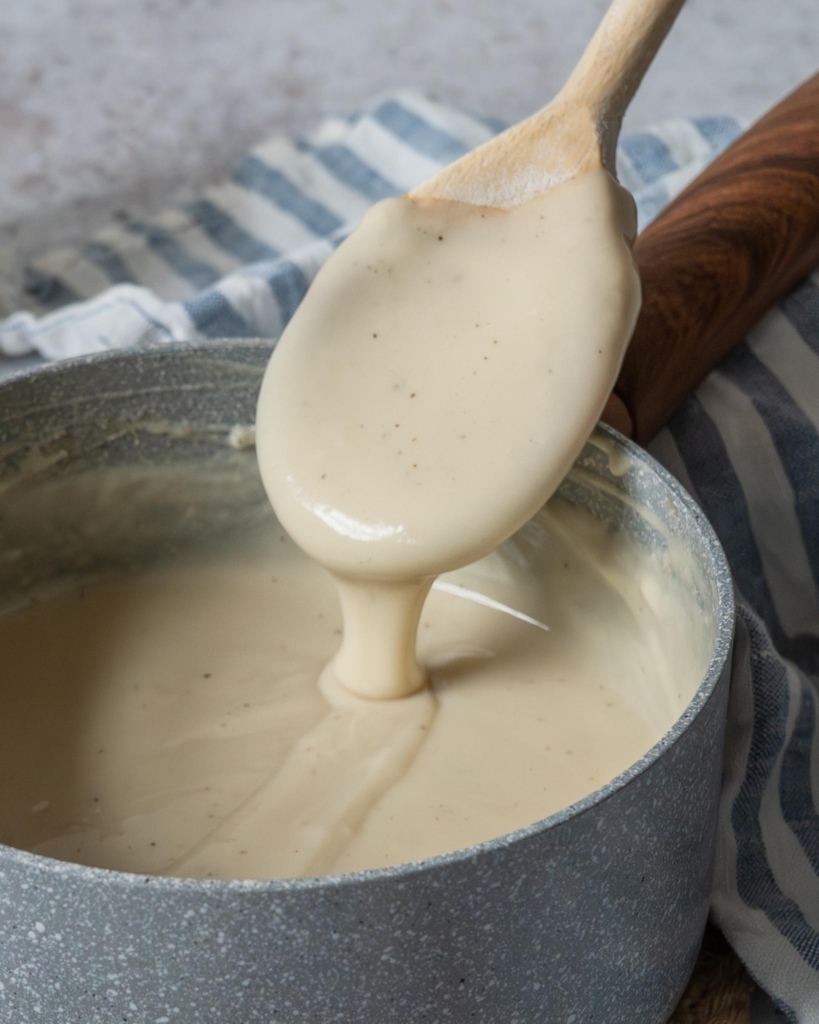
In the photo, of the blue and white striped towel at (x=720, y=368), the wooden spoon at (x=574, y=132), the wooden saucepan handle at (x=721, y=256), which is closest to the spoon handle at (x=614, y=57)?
the wooden spoon at (x=574, y=132)

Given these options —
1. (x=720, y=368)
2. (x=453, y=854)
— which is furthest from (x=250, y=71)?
(x=453, y=854)

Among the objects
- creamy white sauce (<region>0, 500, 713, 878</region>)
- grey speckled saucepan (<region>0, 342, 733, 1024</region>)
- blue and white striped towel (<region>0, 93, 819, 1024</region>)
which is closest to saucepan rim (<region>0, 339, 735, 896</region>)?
grey speckled saucepan (<region>0, 342, 733, 1024</region>)

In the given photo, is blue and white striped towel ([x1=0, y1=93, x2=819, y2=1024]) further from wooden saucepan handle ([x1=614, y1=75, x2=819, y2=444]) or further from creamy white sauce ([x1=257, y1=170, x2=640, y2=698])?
creamy white sauce ([x1=257, y1=170, x2=640, y2=698])

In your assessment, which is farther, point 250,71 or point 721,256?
point 250,71

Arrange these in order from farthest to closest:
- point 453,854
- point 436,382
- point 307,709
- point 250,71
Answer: point 250,71 → point 307,709 → point 436,382 → point 453,854

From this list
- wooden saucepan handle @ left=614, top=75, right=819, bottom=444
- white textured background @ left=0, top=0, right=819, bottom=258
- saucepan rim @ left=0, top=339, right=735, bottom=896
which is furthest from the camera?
white textured background @ left=0, top=0, right=819, bottom=258

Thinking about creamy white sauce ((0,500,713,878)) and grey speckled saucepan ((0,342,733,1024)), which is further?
creamy white sauce ((0,500,713,878))

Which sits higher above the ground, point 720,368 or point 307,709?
point 720,368

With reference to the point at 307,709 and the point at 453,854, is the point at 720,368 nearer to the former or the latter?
the point at 307,709
